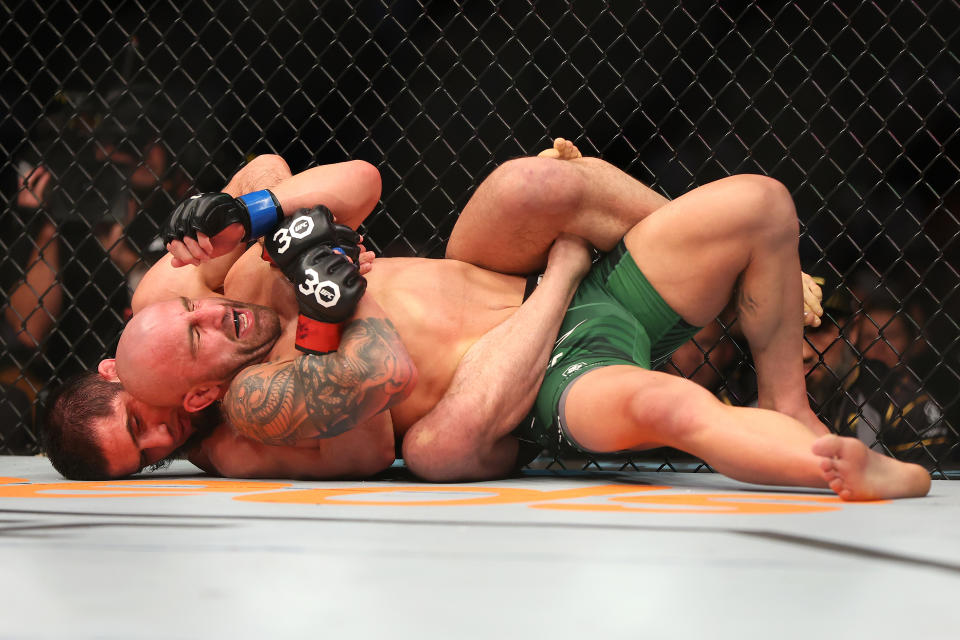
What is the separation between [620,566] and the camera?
604mm

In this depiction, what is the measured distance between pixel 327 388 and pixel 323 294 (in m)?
0.13

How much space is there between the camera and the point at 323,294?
1143 mm

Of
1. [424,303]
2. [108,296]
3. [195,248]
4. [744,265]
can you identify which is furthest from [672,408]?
[108,296]

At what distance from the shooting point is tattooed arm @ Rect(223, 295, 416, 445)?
1.15 meters

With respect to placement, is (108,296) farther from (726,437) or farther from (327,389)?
(726,437)

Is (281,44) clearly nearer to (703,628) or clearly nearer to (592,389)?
(592,389)

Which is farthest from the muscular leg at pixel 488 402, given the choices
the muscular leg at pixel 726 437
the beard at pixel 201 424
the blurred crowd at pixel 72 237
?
the blurred crowd at pixel 72 237

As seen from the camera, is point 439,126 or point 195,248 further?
point 439,126

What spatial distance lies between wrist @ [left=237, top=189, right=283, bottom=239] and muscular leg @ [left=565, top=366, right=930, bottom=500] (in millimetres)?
502

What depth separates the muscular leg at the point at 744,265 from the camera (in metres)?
Result: 1.28

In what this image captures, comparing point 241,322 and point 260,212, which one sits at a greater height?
point 260,212

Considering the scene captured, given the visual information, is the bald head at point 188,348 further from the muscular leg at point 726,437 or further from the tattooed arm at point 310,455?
the muscular leg at point 726,437

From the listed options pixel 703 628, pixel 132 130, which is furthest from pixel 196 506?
pixel 132 130

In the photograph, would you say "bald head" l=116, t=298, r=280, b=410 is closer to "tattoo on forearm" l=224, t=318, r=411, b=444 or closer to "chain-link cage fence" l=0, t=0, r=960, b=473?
"tattoo on forearm" l=224, t=318, r=411, b=444
